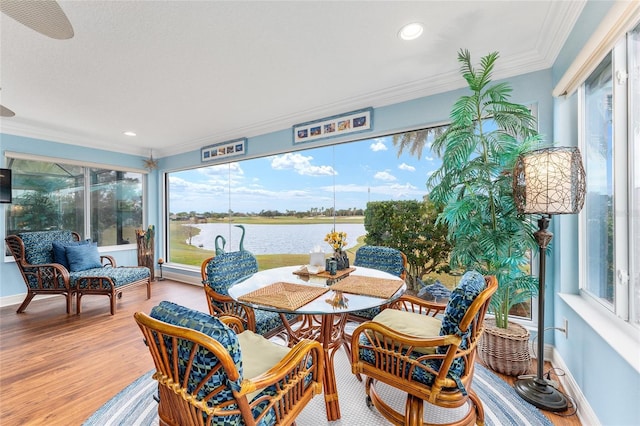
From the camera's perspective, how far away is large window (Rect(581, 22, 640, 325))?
52.3 inches

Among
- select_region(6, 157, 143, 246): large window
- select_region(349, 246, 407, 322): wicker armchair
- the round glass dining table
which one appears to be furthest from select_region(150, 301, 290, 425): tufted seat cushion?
select_region(6, 157, 143, 246): large window

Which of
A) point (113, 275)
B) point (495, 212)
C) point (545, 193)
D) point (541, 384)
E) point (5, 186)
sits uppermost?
point (5, 186)

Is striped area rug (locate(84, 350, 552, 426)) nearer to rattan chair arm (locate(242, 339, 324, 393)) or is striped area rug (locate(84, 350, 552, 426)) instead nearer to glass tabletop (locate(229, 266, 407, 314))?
rattan chair arm (locate(242, 339, 324, 393))

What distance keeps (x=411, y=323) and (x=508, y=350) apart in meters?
0.98

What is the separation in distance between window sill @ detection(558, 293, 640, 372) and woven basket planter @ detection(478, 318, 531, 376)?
1.39 feet

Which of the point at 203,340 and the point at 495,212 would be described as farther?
the point at 495,212

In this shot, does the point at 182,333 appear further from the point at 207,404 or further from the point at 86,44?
the point at 86,44

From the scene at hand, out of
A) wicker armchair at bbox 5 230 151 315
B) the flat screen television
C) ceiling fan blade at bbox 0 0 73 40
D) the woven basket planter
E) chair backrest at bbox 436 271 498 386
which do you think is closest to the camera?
chair backrest at bbox 436 271 498 386

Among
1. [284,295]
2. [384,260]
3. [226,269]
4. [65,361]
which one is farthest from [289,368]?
[65,361]

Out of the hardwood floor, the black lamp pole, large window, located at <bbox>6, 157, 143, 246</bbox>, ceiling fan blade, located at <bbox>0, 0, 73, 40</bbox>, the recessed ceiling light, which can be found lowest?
the hardwood floor

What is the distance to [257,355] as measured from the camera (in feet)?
4.32

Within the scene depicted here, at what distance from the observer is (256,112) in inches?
137

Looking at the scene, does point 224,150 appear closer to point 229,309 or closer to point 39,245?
point 39,245

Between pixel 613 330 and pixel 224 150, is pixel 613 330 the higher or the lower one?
the lower one
